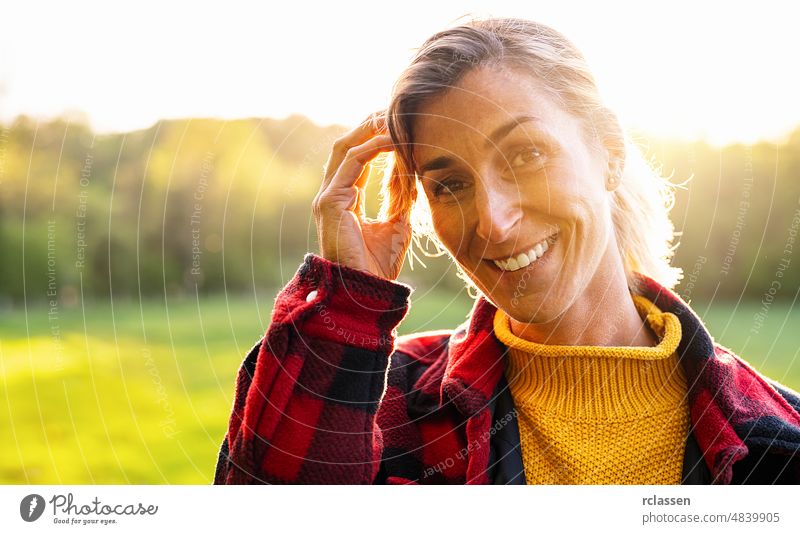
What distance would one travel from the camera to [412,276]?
132cm

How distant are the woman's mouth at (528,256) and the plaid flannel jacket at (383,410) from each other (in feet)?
0.46

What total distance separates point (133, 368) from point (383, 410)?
3.74ft

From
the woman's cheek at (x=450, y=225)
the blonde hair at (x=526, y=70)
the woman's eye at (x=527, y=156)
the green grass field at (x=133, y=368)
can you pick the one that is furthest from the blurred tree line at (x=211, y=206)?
the woman's eye at (x=527, y=156)

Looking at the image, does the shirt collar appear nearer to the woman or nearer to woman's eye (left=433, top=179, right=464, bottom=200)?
the woman

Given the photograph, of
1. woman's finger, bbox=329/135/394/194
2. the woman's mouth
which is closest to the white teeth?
the woman's mouth

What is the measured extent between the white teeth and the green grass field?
28cm

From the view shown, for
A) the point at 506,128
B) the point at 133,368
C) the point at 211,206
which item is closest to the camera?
the point at 506,128

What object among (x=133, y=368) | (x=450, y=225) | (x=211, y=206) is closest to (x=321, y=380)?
(x=450, y=225)

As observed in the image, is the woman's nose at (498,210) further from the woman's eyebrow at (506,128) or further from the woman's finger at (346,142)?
the woman's finger at (346,142)

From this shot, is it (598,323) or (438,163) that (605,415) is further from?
(438,163)

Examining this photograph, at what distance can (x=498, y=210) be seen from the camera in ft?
3.13

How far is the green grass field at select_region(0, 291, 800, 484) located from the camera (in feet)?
4.37

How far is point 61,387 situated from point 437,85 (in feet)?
5.06
